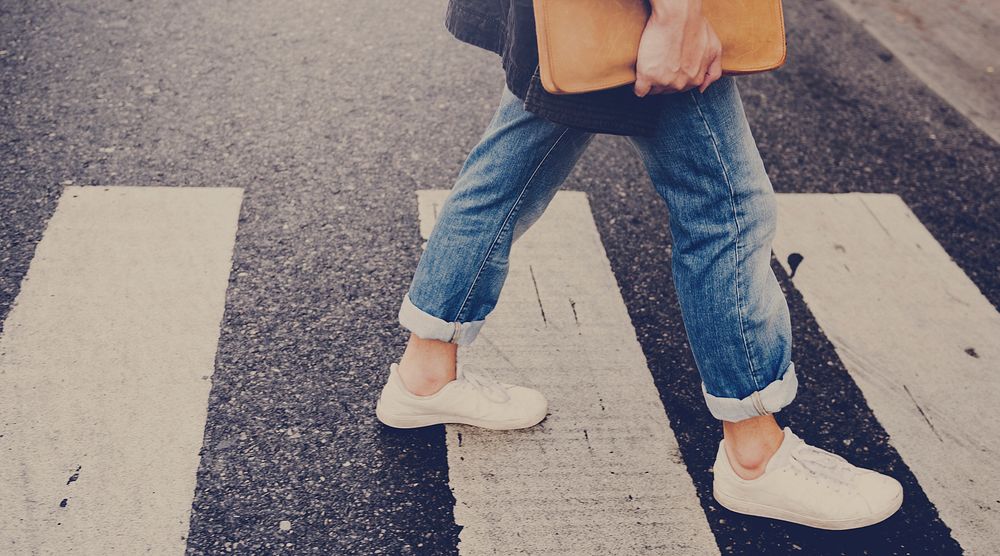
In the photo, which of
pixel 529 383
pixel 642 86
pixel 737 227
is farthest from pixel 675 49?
pixel 529 383

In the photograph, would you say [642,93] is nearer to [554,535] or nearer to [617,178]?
[554,535]

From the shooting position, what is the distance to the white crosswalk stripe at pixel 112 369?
68.4 inches

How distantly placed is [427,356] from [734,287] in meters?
0.68

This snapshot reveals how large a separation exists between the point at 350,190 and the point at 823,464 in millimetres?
1596

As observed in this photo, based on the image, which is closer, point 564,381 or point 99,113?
point 564,381

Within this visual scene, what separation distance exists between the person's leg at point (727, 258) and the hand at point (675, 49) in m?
0.11

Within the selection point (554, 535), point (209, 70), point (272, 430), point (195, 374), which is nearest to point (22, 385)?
point (195, 374)

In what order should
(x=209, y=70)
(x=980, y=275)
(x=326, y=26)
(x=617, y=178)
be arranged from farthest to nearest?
(x=326, y=26), (x=209, y=70), (x=617, y=178), (x=980, y=275)

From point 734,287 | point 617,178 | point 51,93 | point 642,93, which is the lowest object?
point 51,93

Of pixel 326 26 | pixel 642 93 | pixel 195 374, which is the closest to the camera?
pixel 642 93

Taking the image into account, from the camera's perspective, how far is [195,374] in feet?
6.81

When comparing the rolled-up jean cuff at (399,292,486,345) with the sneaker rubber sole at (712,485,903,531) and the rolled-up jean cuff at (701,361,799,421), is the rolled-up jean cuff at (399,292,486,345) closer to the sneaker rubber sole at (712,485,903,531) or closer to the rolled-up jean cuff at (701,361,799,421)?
the rolled-up jean cuff at (701,361,799,421)

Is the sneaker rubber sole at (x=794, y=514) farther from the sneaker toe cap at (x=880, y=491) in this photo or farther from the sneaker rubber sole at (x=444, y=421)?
the sneaker rubber sole at (x=444, y=421)

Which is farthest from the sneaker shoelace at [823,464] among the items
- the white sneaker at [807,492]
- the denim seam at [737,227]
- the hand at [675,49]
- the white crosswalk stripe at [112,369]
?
the white crosswalk stripe at [112,369]
